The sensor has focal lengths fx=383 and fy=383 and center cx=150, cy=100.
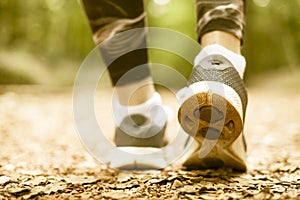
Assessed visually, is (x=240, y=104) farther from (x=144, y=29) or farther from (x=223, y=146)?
(x=144, y=29)

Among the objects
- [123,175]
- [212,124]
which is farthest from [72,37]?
[212,124]

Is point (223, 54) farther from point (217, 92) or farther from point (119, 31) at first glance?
point (119, 31)

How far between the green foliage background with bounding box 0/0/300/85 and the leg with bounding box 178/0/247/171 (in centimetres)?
405

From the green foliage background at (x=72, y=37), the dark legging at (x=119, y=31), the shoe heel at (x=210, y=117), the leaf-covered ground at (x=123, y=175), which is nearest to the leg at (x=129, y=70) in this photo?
the dark legging at (x=119, y=31)

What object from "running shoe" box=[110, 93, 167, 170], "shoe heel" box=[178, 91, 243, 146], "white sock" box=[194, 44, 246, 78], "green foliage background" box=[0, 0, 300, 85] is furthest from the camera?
"green foliage background" box=[0, 0, 300, 85]

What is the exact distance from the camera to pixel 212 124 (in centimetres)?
78

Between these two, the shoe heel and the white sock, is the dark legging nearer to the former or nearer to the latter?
the white sock

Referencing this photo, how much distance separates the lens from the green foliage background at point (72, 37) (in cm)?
513

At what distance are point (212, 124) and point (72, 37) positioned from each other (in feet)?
18.4

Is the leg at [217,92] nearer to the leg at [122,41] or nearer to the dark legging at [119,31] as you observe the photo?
the dark legging at [119,31]

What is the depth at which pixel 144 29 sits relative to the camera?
3.57 ft

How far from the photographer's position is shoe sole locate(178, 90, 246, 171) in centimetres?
74

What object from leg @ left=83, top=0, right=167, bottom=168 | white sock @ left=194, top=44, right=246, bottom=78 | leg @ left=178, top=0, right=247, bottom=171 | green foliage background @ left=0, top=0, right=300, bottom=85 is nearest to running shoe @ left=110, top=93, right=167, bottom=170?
leg @ left=83, top=0, right=167, bottom=168

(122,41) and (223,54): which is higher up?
(122,41)
